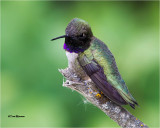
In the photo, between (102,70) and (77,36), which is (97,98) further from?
(77,36)

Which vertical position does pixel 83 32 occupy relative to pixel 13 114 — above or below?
above

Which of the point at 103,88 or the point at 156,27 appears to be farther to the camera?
the point at 156,27

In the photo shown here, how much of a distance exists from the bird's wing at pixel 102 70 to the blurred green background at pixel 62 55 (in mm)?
1296

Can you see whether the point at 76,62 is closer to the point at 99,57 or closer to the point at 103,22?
the point at 99,57

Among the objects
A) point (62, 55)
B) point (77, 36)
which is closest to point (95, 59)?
point (77, 36)

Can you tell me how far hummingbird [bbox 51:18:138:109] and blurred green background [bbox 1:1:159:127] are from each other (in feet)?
4.18

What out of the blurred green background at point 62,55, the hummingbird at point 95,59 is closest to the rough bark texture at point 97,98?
the hummingbird at point 95,59

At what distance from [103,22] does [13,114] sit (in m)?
1.71

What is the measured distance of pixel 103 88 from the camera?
279 centimetres

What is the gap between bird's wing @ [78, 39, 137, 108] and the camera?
111 inches

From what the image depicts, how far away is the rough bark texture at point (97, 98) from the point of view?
274 centimetres

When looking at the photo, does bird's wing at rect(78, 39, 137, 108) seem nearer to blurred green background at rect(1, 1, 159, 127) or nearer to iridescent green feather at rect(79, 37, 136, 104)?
iridescent green feather at rect(79, 37, 136, 104)

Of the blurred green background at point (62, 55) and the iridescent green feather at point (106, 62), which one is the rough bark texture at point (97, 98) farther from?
the blurred green background at point (62, 55)

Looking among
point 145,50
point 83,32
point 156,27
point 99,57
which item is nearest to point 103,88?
point 99,57
